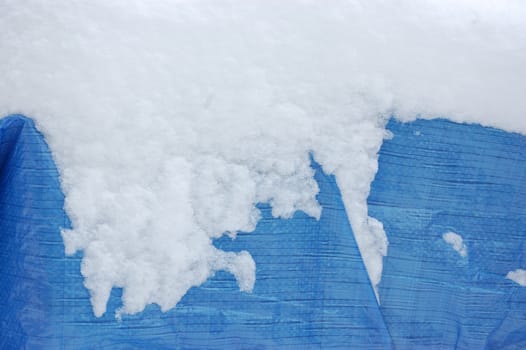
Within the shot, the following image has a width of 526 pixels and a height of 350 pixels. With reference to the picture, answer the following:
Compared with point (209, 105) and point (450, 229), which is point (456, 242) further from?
point (209, 105)

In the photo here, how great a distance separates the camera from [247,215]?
89 cm

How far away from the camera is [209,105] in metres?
0.89

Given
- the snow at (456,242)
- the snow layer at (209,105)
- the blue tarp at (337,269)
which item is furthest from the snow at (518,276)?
the snow layer at (209,105)

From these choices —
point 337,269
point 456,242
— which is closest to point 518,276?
point 456,242

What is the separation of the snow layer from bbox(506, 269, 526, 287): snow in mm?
283

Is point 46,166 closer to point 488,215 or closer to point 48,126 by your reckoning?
point 48,126

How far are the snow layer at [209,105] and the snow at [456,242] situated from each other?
14 centimetres

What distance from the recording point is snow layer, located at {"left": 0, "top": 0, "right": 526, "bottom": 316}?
849 millimetres

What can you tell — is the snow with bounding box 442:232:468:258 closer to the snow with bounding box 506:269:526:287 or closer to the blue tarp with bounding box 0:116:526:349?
the blue tarp with bounding box 0:116:526:349

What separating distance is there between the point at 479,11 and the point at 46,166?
3.05 feet

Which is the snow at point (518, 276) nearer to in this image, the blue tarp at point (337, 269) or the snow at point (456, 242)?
the blue tarp at point (337, 269)

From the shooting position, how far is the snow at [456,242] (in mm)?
958

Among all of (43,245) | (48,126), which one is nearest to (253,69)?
(48,126)

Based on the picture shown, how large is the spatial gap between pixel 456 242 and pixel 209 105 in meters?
0.56
